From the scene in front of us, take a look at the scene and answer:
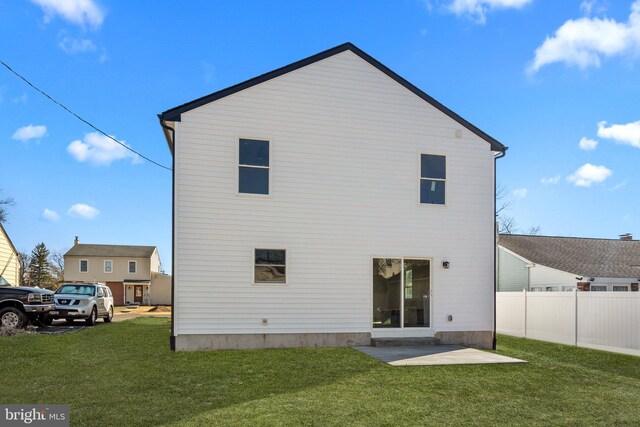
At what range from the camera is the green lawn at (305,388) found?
5785 mm

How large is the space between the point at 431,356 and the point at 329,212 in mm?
4112

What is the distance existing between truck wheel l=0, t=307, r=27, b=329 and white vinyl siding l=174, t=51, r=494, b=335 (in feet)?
24.9

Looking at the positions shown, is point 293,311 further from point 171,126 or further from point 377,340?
point 171,126

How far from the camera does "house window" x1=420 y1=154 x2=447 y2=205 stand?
1222 cm

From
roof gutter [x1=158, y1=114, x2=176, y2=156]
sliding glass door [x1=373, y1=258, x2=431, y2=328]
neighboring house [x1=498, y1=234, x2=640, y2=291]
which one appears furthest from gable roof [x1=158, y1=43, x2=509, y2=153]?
neighboring house [x1=498, y1=234, x2=640, y2=291]

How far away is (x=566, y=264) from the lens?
2292 cm

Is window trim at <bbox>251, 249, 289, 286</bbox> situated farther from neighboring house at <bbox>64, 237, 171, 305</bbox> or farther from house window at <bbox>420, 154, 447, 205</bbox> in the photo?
neighboring house at <bbox>64, 237, 171, 305</bbox>

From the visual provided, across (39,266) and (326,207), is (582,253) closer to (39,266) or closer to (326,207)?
(326,207)

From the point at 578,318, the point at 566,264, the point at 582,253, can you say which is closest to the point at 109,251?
the point at 566,264

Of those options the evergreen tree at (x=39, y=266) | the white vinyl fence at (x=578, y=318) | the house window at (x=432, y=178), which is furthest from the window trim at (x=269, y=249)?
the evergreen tree at (x=39, y=266)

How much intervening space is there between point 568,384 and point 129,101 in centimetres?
1397

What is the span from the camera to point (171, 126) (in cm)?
1083

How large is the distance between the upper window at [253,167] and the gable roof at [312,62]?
129 centimetres

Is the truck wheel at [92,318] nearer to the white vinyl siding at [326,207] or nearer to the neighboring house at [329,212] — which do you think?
the neighboring house at [329,212]
